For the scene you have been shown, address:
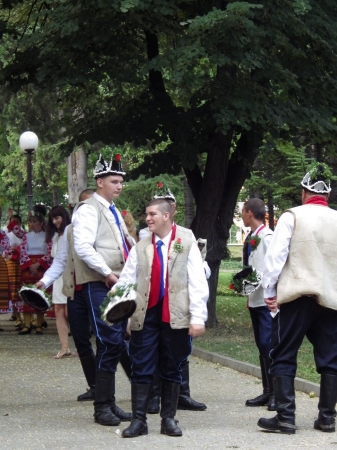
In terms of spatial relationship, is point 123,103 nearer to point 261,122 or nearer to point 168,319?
point 261,122

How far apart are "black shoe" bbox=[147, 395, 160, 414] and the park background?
2.91 m

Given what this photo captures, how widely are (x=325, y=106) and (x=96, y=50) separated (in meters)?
3.50

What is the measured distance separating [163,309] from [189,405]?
1.76 metres

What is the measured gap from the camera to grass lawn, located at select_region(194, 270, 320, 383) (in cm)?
1226

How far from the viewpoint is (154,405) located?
9.34 meters

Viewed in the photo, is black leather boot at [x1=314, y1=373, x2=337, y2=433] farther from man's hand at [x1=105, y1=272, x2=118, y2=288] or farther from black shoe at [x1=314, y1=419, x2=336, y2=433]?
man's hand at [x1=105, y1=272, x2=118, y2=288]

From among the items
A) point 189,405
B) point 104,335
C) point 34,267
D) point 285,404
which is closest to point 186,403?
point 189,405

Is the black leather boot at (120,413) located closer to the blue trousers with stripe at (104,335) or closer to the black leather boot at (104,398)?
the black leather boot at (104,398)

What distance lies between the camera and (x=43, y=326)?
1817 centimetres

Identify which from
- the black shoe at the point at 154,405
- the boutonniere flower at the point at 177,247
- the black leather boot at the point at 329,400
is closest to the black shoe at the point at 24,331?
the black shoe at the point at 154,405

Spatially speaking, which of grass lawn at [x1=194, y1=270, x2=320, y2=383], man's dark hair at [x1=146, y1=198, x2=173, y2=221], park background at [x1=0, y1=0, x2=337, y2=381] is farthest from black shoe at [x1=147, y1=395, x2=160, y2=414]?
park background at [x1=0, y1=0, x2=337, y2=381]

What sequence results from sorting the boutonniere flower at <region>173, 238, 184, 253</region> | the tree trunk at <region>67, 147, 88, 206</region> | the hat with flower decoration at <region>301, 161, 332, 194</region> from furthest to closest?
1. the tree trunk at <region>67, 147, 88, 206</region>
2. the hat with flower decoration at <region>301, 161, 332, 194</region>
3. the boutonniere flower at <region>173, 238, 184, 253</region>

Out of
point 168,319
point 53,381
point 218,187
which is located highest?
point 218,187

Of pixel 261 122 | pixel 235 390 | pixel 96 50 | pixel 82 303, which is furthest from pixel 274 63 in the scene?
pixel 82 303
